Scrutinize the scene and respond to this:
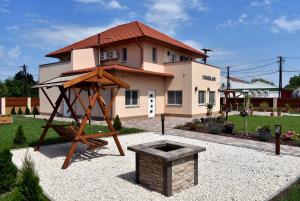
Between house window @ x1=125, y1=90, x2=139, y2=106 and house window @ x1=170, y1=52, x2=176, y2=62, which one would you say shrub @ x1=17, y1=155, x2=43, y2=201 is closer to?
house window @ x1=125, y1=90, x2=139, y2=106

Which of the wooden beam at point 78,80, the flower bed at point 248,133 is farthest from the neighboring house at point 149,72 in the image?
the wooden beam at point 78,80

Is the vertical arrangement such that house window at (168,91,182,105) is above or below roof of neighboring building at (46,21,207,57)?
below

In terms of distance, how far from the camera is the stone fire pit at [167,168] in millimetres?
5172

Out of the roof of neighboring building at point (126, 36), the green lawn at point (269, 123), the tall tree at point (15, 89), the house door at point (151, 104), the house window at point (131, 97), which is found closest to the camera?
the green lawn at point (269, 123)

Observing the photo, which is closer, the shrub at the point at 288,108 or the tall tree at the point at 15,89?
the shrub at the point at 288,108

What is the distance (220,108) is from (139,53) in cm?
1210

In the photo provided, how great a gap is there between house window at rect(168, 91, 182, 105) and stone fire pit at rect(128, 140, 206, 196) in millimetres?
16648

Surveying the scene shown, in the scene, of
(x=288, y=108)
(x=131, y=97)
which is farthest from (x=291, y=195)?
(x=288, y=108)

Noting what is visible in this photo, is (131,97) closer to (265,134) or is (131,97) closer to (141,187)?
(265,134)

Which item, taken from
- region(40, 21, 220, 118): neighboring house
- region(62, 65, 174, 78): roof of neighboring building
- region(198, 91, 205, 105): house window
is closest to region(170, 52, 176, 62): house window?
region(40, 21, 220, 118): neighboring house

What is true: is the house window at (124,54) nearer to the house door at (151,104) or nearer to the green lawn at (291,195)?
the house door at (151,104)

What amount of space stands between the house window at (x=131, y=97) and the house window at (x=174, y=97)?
3.91m

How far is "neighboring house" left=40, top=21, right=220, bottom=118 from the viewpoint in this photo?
2066 centimetres

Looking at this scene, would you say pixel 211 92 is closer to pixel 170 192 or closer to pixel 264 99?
pixel 264 99
